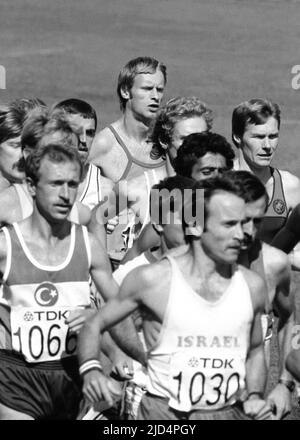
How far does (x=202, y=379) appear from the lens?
22.9ft

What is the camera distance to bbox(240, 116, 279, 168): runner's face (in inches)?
390

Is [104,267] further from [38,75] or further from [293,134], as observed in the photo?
[38,75]

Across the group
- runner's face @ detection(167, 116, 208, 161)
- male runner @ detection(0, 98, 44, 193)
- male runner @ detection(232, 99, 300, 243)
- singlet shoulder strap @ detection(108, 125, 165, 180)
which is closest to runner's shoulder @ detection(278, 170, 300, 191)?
male runner @ detection(232, 99, 300, 243)

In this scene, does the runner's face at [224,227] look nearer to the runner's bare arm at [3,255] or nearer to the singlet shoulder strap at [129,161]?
the runner's bare arm at [3,255]

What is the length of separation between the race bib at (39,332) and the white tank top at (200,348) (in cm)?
77

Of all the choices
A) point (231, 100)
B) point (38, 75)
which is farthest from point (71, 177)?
point (38, 75)

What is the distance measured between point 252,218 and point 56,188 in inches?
42.4

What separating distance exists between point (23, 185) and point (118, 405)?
1.46 m

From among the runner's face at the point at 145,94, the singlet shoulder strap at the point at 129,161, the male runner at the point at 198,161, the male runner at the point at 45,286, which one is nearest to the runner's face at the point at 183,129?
the male runner at the point at 198,161

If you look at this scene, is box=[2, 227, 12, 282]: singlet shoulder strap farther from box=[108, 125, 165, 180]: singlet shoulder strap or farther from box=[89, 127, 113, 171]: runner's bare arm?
box=[89, 127, 113, 171]: runner's bare arm

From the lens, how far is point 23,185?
862 cm

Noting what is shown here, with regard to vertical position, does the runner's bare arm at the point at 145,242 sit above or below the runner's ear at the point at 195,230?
below

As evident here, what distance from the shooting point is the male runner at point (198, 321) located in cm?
694

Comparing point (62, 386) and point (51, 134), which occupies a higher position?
point (51, 134)
